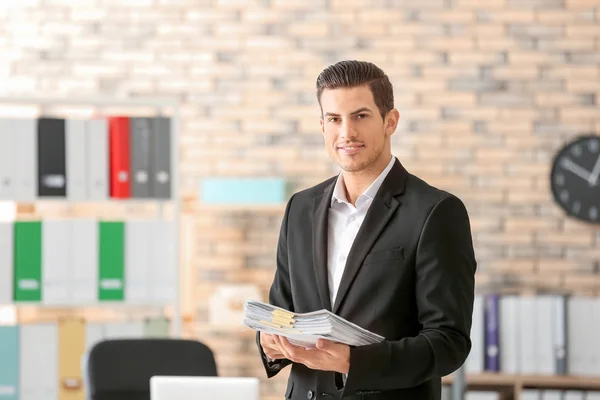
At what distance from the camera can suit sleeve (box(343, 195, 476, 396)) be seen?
5.61 feet

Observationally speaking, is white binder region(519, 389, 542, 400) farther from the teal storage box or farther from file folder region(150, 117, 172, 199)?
file folder region(150, 117, 172, 199)

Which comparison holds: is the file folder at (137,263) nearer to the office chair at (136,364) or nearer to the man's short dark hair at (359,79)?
the office chair at (136,364)

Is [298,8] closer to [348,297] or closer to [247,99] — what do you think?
[247,99]

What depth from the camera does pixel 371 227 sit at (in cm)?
184

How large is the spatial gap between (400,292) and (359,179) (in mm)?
253

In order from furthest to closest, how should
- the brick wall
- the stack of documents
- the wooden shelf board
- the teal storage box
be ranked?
the brick wall < the teal storage box < the wooden shelf board < the stack of documents

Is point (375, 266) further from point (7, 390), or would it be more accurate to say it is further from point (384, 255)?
point (7, 390)

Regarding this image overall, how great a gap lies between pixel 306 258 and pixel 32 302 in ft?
7.79

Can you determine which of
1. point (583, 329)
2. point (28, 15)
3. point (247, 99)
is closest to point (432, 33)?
point (247, 99)

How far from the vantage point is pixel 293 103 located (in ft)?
16.6

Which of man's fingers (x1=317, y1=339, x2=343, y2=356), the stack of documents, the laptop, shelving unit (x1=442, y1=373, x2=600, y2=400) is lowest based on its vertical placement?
shelving unit (x1=442, y1=373, x2=600, y2=400)

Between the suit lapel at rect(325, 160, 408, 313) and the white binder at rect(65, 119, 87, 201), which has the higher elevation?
the white binder at rect(65, 119, 87, 201)

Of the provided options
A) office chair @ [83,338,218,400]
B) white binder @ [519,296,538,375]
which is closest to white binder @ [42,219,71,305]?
office chair @ [83,338,218,400]

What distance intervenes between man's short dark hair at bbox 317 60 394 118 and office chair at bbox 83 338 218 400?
4.09 ft
